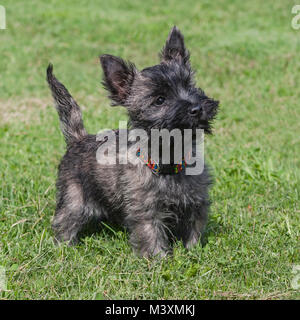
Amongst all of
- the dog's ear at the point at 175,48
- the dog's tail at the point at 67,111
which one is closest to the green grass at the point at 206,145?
the dog's tail at the point at 67,111

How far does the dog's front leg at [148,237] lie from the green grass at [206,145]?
0.44 ft

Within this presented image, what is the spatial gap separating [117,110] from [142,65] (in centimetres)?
308

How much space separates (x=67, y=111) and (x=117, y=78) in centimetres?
90

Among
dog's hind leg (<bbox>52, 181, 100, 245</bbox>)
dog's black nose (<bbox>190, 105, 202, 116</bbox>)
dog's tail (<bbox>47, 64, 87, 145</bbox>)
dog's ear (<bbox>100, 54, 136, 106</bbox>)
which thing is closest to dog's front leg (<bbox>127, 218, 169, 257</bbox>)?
dog's hind leg (<bbox>52, 181, 100, 245</bbox>)

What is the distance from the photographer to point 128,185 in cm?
449

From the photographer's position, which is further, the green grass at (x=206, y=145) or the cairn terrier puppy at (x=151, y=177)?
the cairn terrier puppy at (x=151, y=177)

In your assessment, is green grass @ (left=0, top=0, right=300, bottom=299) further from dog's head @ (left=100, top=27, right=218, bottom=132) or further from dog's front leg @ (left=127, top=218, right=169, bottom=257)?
dog's head @ (left=100, top=27, right=218, bottom=132)

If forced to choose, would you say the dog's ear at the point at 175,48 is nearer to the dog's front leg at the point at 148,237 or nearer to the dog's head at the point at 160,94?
the dog's head at the point at 160,94

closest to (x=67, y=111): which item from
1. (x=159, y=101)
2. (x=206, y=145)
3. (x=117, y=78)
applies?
(x=117, y=78)

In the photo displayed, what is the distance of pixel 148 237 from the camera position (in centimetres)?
438

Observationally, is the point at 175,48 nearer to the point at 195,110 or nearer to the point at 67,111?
the point at 195,110

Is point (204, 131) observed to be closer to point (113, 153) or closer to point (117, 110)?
point (113, 153)

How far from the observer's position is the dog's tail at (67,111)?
506cm

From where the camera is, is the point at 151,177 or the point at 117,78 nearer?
the point at 151,177
